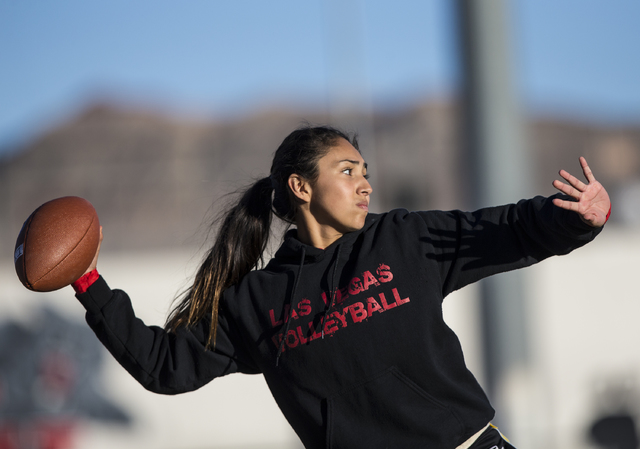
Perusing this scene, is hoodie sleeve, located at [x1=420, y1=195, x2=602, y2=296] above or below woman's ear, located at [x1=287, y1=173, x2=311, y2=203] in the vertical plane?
below

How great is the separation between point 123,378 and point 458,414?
559 cm

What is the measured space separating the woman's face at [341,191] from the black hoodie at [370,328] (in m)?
0.08

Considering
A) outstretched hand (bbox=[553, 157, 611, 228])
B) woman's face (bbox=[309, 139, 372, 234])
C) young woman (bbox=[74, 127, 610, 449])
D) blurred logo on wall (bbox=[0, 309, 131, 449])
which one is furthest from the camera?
blurred logo on wall (bbox=[0, 309, 131, 449])

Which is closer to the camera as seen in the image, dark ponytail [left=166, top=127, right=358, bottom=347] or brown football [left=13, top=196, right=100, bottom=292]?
brown football [left=13, top=196, right=100, bottom=292]

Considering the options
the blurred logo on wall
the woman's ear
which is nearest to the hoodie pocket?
the woman's ear

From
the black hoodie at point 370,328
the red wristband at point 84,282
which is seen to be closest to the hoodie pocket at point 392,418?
the black hoodie at point 370,328

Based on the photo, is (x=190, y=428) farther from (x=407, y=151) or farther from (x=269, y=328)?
(x=407, y=151)

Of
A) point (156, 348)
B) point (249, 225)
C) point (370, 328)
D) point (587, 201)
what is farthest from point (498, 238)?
point (156, 348)

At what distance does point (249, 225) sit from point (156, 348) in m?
0.62

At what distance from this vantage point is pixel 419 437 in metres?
2.25

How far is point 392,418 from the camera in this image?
7.40 ft

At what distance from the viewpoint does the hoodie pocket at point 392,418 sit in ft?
7.36

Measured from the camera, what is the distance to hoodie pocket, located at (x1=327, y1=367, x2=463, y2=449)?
2.24 meters

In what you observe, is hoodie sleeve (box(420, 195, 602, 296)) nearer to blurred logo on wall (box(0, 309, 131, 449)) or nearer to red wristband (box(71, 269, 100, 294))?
red wristband (box(71, 269, 100, 294))
